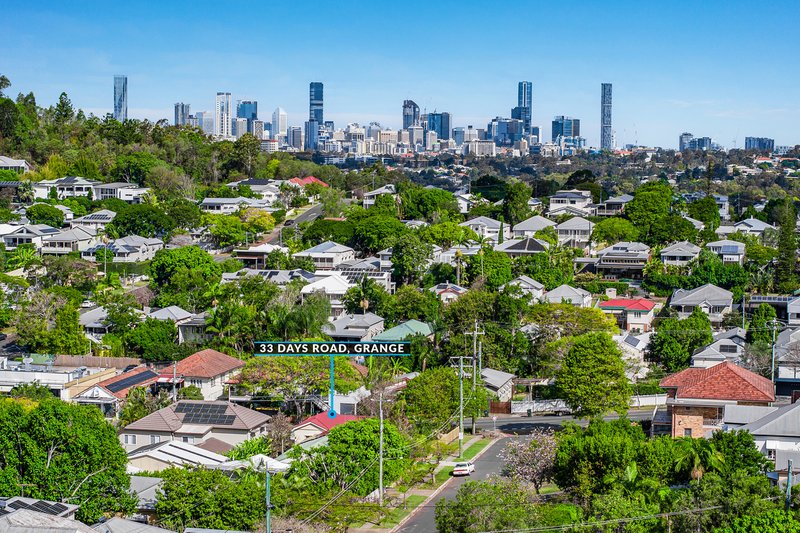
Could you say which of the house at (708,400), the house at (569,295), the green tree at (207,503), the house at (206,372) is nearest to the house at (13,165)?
the house at (206,372)

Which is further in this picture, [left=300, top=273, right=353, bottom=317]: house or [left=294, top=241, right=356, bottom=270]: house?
[left=294, top=241, right=356, bottom=270]: house

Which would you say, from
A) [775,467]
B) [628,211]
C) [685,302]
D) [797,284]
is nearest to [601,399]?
[775,467]

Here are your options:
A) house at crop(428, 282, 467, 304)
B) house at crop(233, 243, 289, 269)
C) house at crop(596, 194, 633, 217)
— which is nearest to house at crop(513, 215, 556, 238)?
house at crop(596, 194, 633, 217)

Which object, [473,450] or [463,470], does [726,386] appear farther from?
[463,470]

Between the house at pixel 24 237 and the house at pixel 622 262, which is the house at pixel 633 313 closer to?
the house at pixel 622 262

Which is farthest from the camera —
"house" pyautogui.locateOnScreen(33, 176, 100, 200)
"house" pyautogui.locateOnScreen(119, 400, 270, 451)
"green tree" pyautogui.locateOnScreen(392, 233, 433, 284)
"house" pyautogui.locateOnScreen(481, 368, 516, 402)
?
"house" pyautogui.locateOnScreen(33, 176, 100, 200)

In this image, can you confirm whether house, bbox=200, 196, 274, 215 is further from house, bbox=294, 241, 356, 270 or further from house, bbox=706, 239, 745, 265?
house, bbox=706, 239, 745, 265

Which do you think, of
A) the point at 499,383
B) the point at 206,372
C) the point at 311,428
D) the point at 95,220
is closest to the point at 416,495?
the point at 311,428

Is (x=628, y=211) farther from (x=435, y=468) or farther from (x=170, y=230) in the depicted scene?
(x=435, y=468)
